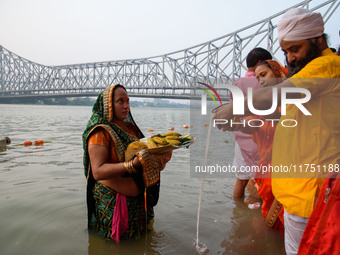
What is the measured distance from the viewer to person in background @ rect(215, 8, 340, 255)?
45.7 inches

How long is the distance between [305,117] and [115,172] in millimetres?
1317

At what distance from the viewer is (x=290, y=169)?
1.27 meters

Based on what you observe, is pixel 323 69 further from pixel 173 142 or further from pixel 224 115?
pixel 173 142

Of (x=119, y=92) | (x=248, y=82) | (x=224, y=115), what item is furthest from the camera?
(x=248, y=82)

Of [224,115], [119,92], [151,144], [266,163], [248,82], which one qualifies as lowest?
[266,163]

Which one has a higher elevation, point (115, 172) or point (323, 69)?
point (323, 69)

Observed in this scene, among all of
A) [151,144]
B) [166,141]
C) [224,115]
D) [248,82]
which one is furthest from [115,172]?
[248,82]

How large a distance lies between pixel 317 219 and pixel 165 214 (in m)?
2.08

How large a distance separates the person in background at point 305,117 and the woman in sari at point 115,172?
0.98m

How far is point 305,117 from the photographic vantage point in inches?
48.6

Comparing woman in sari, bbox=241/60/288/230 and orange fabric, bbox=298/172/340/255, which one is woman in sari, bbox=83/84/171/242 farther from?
orange fabric, bbox=298/172/340/255

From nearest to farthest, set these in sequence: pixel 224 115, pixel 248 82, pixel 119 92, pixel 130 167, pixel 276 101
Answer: pixel 276 101
pixel 224 115
pixel 130 167
pixel 119 92
pixel 248 82

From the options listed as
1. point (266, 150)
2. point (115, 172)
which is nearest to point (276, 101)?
point (115, 172)

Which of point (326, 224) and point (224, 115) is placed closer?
point (326, 224)
